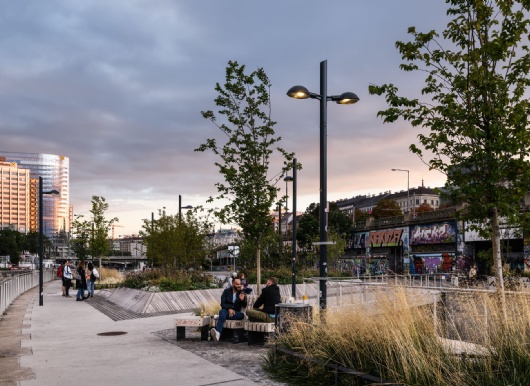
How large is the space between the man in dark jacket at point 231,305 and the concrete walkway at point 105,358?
3.28 feet

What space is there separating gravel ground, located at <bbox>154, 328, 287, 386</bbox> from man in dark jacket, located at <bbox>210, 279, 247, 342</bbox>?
31cm

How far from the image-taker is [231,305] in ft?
40.3

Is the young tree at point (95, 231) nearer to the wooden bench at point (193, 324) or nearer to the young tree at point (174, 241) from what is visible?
the young tree at point (174, 241)

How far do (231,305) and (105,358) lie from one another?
304 cm

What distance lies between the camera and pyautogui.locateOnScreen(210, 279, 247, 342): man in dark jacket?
1191cm

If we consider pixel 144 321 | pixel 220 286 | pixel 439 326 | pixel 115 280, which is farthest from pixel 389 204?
pixel 439 326

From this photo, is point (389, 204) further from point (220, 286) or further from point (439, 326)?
point (439, 326)

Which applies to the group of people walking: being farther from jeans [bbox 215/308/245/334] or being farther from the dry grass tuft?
jeans [bbox 215/308/245/334]

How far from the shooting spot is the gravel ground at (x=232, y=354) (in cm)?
874

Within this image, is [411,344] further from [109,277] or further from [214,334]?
[109,277]

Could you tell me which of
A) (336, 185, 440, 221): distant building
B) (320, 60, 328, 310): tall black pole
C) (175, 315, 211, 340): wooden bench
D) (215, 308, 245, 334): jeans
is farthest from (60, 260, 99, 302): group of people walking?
(336, 185, 440, 221): distant building

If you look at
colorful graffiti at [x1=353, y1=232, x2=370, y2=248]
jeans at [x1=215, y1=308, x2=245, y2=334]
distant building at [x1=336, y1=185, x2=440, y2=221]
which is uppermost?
distant building at [x1=336, y1=185, x2=440, y2=221]

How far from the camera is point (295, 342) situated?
848cm

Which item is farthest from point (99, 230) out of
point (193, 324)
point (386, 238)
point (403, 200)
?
point (403, 200)
